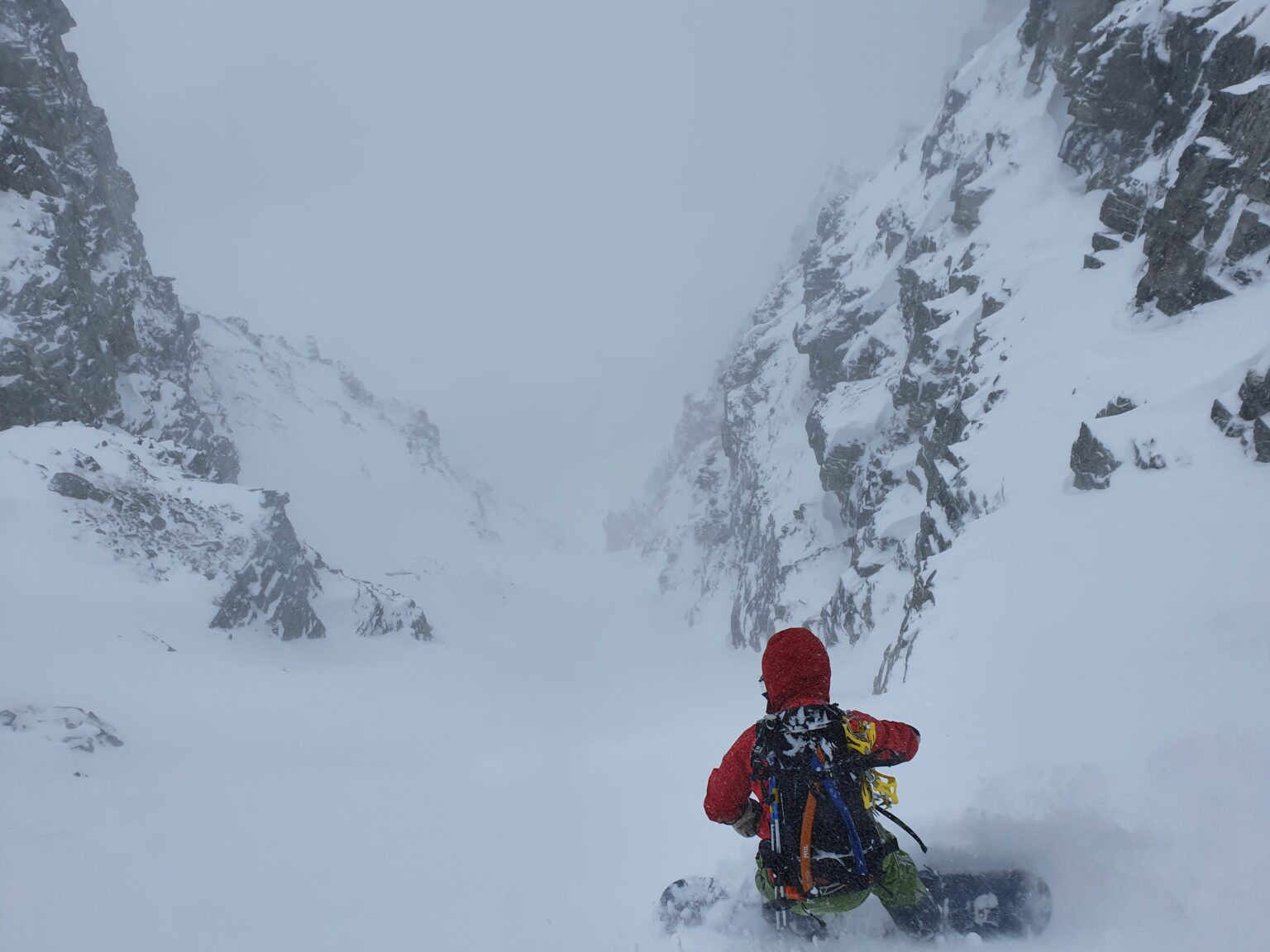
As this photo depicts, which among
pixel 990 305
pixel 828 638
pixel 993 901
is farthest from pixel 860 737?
pixel 828 638

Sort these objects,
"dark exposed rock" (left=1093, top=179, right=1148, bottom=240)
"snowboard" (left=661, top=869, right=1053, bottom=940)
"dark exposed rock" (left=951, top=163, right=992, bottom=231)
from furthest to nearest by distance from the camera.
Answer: "dark exposed rock" (left=951, top=163, right=992, bottom=231) < "dark exposed rock" (left=1093, top=179, right=1148, bottom=240) < "snowboard" (left=661, top=869, right=1053, bottom=940)

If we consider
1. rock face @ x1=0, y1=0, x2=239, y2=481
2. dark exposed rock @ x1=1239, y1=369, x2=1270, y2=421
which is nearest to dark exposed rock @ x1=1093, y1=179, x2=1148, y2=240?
dark exposed rock @ x1=1239, y1=369, x2=1270, y2=421

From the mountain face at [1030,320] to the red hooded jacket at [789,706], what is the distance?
820cm

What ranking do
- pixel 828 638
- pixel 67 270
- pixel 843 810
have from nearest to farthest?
pixel 843 810 → pixel 828 638 → pixel 67 270

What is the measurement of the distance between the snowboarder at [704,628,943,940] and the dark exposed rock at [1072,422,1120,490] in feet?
36.9

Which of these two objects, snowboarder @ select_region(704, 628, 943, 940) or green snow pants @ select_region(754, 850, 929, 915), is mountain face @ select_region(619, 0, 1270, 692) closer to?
green snow pants @ select_region(754, 850, 929, 915)

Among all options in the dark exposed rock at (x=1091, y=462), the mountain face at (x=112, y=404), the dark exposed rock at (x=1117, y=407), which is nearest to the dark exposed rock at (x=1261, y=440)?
the dark exposed rock at (x=1091, y=462)

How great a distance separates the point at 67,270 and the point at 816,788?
138ft

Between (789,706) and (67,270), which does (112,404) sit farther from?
(789,706)

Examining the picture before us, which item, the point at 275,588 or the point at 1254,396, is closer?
the point at 1254,396

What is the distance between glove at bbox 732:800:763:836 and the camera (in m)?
4.68

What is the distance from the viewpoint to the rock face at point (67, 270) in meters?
30.4

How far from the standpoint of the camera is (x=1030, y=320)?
2134 centimetres

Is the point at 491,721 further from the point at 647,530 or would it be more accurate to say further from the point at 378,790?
the point at 647,530
